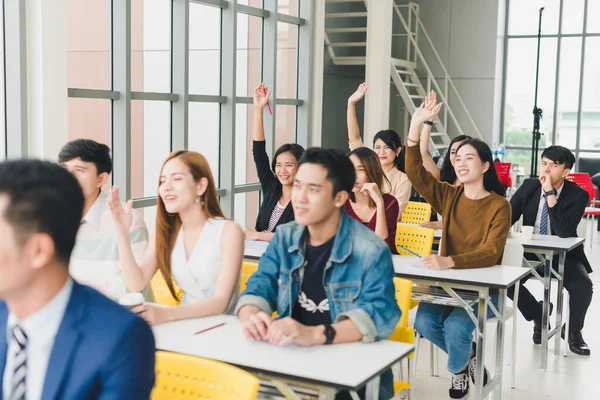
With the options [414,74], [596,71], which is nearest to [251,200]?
[414,74]

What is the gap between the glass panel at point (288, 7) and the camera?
7391 mm

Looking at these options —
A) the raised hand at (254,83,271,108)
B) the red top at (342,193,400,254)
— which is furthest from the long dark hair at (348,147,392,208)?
the raised hand at (254,83,271,108)

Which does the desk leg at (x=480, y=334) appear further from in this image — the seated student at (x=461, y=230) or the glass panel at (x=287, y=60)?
the glass panel at (x=287, y=60)

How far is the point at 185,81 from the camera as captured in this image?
584 cm

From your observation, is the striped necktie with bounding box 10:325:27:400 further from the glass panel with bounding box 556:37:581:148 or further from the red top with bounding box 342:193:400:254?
the glass panel with bounding box 556:37:581:148

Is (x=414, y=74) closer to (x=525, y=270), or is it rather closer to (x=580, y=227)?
(x=580, y=227)

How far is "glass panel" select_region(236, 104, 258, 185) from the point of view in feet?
22.6

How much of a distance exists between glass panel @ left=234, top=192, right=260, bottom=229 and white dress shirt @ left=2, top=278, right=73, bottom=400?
5.68 m

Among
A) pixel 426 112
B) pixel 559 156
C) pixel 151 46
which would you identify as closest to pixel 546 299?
pixel 559 156

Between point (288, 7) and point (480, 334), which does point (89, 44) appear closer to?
point (288, 7)

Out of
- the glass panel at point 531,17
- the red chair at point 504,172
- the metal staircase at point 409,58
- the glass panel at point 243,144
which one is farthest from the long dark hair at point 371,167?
the glass panel at point 531,17

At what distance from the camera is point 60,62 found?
4.42 metres

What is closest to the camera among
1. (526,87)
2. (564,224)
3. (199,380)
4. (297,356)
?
(199,380)

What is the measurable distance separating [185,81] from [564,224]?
291 centimetres
